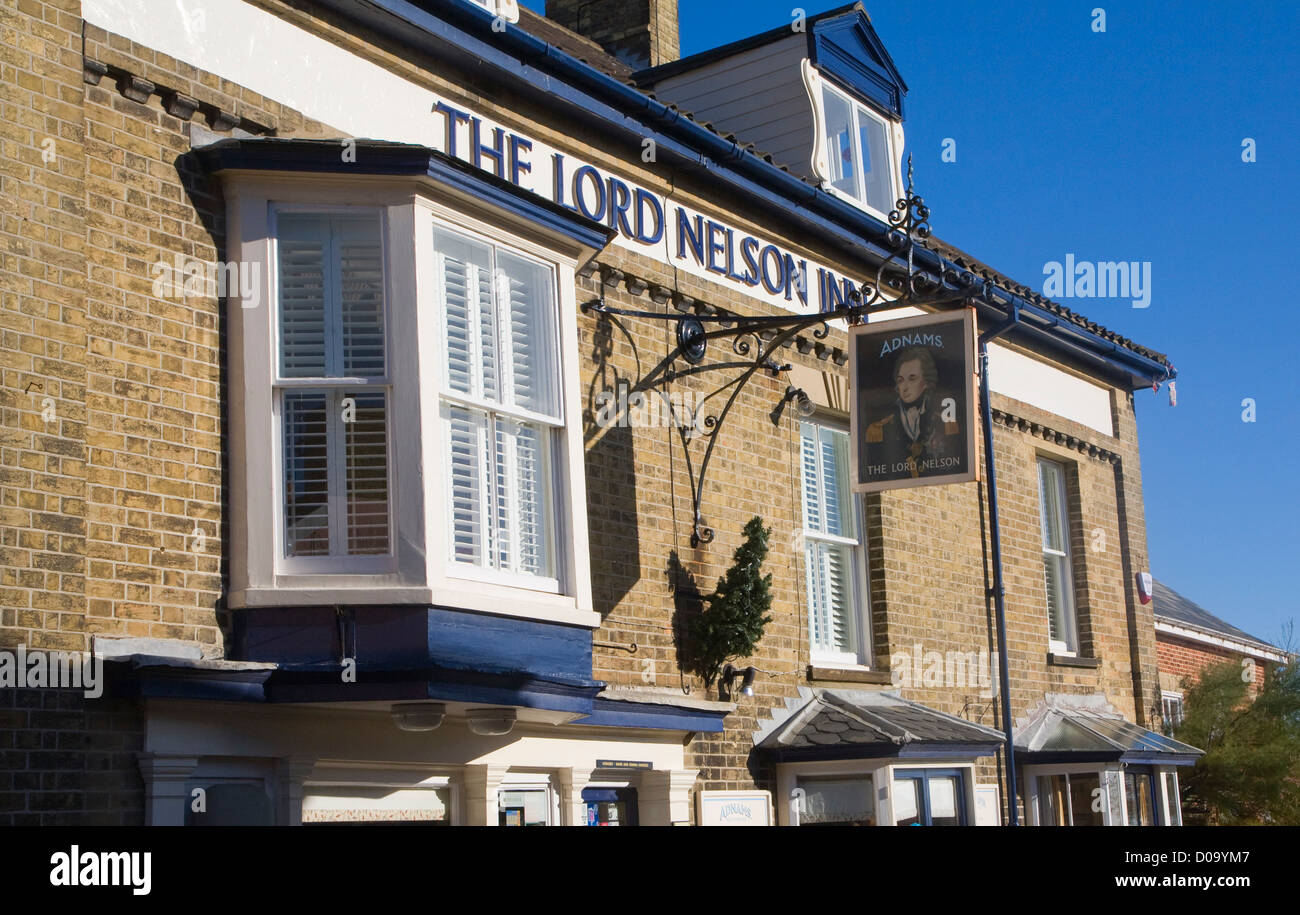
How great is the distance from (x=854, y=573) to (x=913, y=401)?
2.49m

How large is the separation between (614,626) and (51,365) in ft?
14.5

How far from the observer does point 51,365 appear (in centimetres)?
667

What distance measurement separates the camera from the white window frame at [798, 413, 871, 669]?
12289mm

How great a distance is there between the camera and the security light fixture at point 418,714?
7.62 metres

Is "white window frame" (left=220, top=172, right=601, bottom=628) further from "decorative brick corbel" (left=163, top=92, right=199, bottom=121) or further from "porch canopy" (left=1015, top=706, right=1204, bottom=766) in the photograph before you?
"porch canopy" (left=1015, top=706, right=1204, bottom=766)

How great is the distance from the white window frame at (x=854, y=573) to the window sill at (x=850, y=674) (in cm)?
10

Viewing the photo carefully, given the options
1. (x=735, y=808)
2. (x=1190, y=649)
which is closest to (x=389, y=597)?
(x=735, y=808)

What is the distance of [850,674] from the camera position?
1210 cm

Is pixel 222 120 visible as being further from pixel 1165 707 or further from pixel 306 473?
pixel 1165 707

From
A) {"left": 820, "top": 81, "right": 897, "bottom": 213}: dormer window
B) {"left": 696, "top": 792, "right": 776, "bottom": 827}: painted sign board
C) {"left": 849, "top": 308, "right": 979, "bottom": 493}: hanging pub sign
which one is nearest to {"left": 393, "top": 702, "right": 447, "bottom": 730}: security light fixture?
{"left": 696, "top": 792, "right": 776, "bottom": 827}: painted sign board

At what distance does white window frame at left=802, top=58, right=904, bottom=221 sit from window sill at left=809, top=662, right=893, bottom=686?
4284 mm

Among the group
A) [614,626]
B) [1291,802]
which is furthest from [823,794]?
[1291,802]

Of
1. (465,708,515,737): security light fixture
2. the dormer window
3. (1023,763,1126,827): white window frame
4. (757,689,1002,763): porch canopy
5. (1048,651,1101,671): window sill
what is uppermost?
the dormer window
